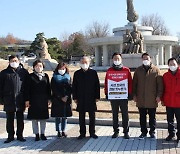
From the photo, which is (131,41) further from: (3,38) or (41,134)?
(3,38)

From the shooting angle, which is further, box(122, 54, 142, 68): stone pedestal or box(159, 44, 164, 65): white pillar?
box(159, 44, 164, 65): white pillar

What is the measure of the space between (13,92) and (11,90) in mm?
68

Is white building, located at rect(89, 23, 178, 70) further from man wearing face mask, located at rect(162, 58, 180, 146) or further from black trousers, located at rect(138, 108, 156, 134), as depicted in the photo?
man wearing face mask, located at rect(162, 58, 180, 146)

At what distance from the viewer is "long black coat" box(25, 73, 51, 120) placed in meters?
7.58

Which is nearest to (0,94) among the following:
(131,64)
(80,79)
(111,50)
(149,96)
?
(80,79)

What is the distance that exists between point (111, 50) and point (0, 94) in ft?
110

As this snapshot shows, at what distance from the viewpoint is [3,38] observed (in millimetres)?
129000

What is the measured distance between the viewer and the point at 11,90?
7445 millimetres

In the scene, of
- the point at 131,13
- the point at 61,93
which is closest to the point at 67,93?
the point at 61,93

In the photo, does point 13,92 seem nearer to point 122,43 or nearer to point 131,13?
point 122,43

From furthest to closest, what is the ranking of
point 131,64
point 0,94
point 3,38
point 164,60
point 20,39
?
point 20,39, point 3,38, point 164,60, point 131,64, point 0,94

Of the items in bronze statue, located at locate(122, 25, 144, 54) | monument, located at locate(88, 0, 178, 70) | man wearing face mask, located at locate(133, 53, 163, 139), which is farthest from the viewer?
monument, located at locate(88, 0, 178, 70)

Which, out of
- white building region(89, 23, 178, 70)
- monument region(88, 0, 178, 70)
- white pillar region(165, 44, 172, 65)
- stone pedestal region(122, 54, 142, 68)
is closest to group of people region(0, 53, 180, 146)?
stone pedestal region(122, 54, 142, 68)

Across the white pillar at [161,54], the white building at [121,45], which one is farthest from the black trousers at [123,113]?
the white pillar at [161,54]
